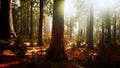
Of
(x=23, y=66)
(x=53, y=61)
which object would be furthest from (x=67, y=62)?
(x=23, y=66)

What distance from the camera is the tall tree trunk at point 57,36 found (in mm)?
11469

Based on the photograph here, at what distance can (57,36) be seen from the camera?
11.7m

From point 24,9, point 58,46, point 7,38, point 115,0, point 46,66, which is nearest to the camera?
point 46,66

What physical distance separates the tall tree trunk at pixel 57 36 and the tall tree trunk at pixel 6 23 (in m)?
5.61

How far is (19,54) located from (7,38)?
3.93 metres

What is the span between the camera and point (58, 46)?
38.0 feet

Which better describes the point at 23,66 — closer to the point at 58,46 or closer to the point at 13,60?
the point at 13,60

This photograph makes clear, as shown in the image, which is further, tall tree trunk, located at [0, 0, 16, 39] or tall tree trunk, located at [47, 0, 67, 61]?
tall tree trunk, located at [0, 0, 16, 39]

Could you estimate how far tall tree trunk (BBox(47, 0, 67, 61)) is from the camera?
37.6 feet

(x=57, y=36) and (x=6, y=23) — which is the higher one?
(x=6, y=23)

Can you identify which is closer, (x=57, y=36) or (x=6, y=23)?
(x=57, y=36)

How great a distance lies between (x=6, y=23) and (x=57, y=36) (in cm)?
643

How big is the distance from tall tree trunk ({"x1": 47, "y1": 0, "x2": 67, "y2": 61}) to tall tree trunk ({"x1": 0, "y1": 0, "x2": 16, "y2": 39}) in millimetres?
Result: 5607

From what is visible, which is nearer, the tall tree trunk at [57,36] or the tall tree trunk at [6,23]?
the tall tree trunk at [57,36]
